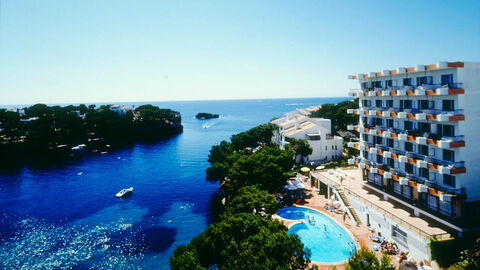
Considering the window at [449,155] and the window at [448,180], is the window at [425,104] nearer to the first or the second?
the window at [449,155]

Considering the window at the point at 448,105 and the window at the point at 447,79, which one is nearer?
the window at the point at 447,79

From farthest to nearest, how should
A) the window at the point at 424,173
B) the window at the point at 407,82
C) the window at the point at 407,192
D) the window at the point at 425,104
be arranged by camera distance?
the window at the point at 407,192 → the window at the point at 407,82 → the window at the point at 424,173 → the window at the point at 425,104

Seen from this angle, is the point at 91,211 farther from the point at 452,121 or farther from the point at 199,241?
the point at 452,121

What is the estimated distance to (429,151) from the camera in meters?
35.8

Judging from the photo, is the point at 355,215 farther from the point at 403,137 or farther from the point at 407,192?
the point at 403,137

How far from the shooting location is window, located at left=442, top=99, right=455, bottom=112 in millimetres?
32969

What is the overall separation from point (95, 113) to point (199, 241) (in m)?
148

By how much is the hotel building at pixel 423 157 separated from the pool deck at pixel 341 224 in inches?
67.2

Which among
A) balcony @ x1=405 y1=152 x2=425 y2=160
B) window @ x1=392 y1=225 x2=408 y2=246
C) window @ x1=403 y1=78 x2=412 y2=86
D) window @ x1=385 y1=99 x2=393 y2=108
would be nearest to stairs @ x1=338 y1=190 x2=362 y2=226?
window @ x1=392 y1=225 x2=408 y2=246

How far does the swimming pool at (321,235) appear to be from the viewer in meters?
35.1

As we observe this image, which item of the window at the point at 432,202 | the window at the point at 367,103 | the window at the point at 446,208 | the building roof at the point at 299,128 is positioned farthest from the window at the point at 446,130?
the building roof at the point at 299,128

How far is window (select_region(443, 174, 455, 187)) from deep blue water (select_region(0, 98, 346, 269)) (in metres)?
37.5

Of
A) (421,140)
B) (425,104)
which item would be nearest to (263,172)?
(421,140)

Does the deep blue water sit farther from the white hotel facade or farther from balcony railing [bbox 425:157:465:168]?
balcony railing [bbox 425:157:465:168]
